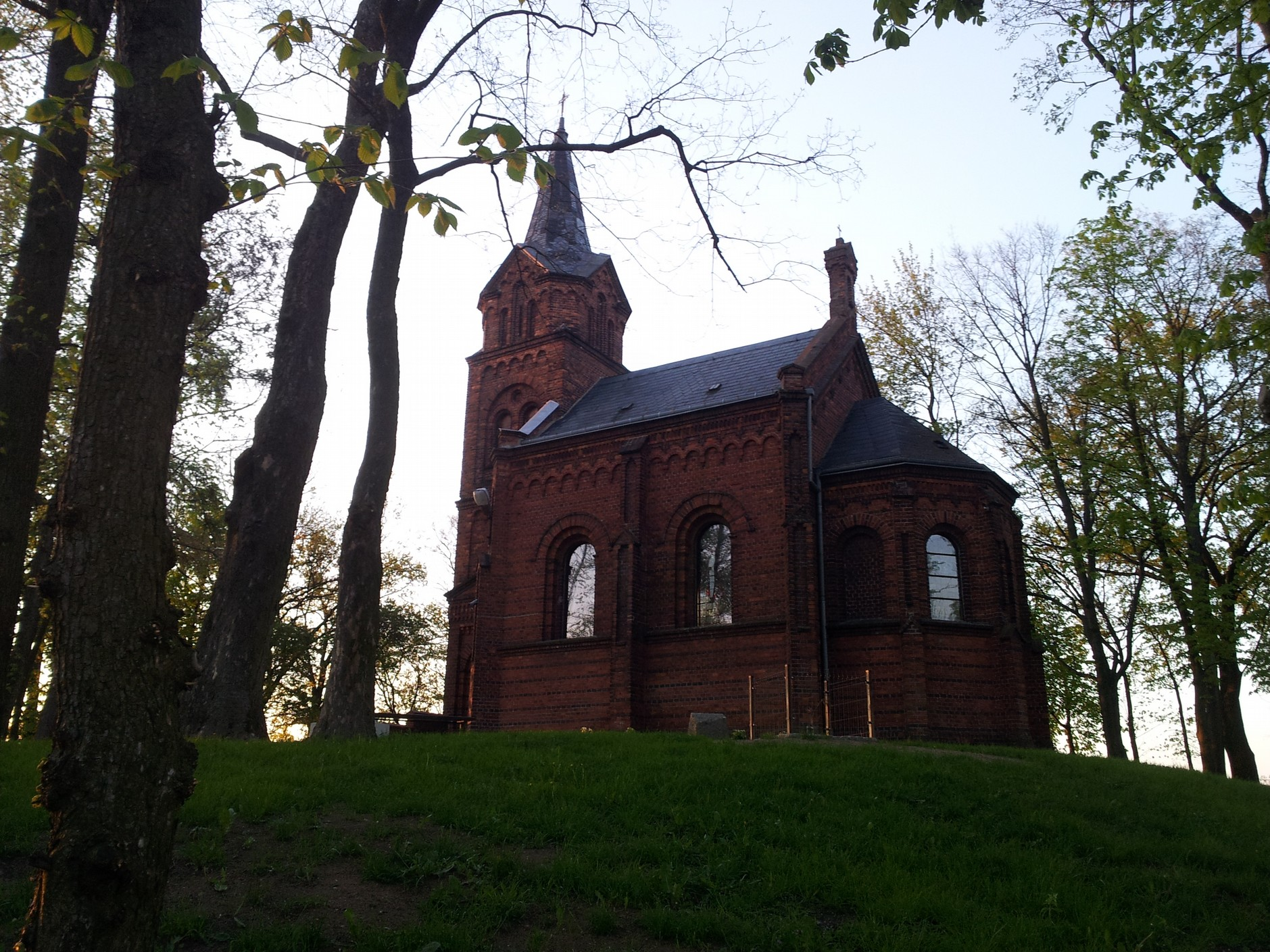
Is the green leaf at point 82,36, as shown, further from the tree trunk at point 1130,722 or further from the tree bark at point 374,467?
the tree trunk at point 1130,722

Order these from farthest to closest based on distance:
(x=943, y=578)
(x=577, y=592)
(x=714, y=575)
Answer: (x=577, y=592), (x=714, y=575), (x=943, y=578)

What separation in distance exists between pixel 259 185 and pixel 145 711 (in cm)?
241

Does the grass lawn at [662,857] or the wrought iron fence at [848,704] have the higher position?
the wrought iron fence at [848,704]

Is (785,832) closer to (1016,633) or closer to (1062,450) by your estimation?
(1016,633)

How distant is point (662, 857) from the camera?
7.34 m

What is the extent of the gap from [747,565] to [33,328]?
1491 centimetres

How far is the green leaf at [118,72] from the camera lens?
4.04 metres

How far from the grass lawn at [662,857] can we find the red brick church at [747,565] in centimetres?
852

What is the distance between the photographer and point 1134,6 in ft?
40.7

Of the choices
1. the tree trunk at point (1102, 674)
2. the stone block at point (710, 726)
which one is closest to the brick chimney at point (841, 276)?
the tree trunk at point (1102, 674)

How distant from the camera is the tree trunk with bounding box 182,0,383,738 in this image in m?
10.2

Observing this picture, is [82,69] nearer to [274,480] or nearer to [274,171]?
[274,171]

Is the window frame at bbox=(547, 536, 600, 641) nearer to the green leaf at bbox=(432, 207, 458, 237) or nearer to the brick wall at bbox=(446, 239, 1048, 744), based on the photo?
the brick wall at bbox=(446, 239, 1048, 744)

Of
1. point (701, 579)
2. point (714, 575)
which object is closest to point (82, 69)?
point (714, 575)
